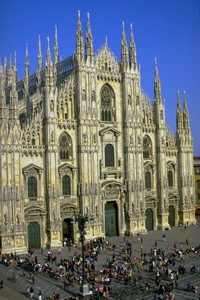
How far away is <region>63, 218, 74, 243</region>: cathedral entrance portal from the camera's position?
55.2m

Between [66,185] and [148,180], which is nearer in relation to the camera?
[66,185]

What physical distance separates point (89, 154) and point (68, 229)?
865 cm

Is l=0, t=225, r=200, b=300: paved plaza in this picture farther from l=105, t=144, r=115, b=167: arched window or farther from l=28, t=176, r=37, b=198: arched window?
l=105, t=144, r=115, b=167: arched window

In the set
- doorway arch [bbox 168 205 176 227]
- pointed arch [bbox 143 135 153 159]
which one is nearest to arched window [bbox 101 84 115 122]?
pointed arch [bbox 143 135 153 159]

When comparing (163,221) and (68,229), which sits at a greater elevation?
(163,221)

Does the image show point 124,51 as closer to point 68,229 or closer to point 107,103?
point 107,103

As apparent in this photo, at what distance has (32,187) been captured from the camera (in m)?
52.6

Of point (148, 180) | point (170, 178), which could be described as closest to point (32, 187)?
point (148, 180)

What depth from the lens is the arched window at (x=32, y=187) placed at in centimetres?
5225

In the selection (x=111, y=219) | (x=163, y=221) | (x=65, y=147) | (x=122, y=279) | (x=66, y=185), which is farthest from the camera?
(x=163, y=221)

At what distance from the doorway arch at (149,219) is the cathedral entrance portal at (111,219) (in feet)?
16.1

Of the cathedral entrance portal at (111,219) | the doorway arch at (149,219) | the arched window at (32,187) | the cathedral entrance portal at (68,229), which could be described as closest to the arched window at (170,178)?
the doorway arch at (149,219)

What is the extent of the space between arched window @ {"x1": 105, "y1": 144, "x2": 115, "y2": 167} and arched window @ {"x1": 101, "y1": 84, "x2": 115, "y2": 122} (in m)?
3.21

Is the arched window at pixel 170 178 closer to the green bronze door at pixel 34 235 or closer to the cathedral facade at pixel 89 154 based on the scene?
the cathedral facade at pixel 89 154
